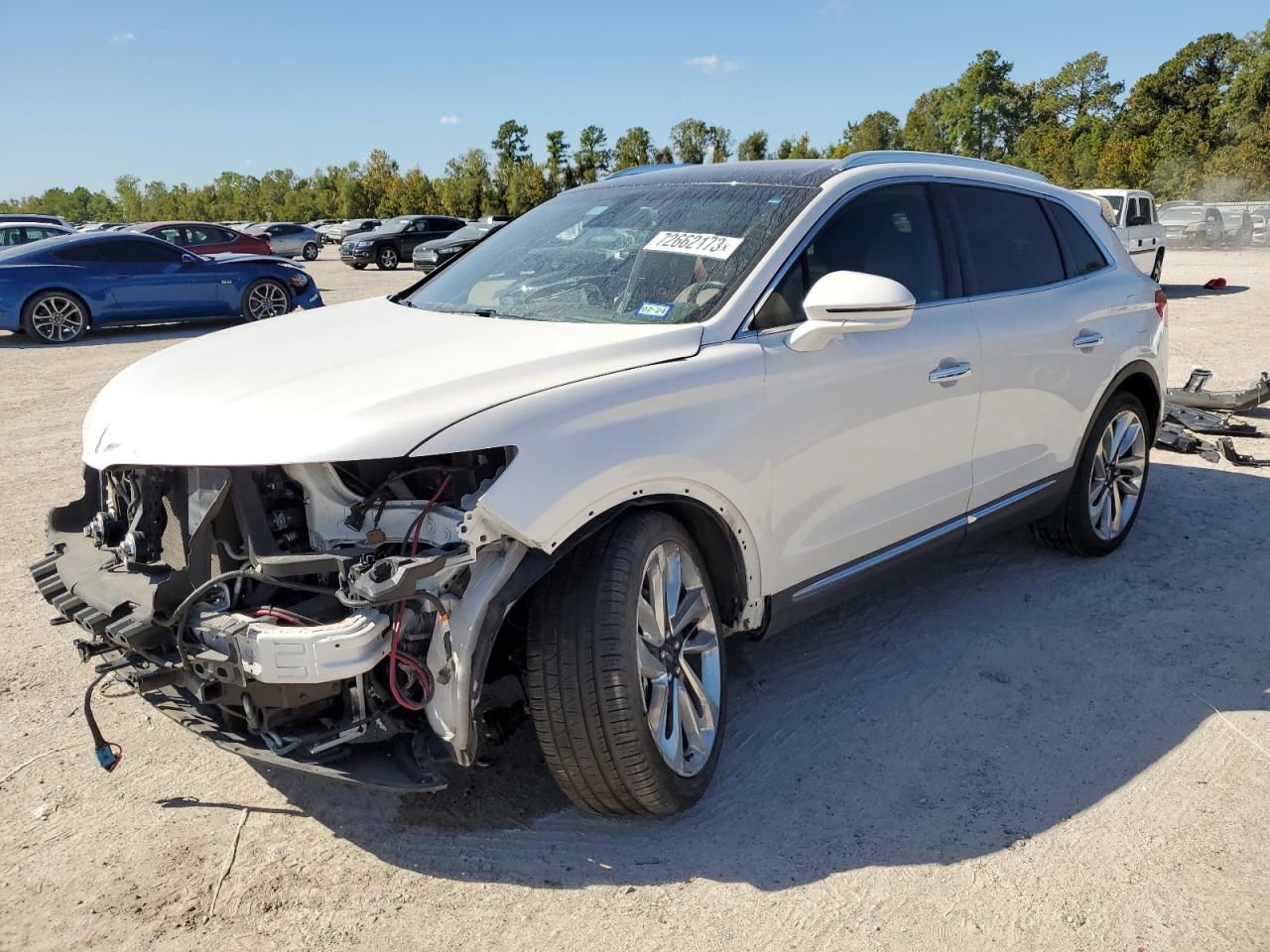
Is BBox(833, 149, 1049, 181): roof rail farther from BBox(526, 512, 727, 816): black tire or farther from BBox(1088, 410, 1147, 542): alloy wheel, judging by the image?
BBox(526, 512, 727, 816): black tire

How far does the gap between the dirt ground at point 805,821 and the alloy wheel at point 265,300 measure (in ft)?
37.1

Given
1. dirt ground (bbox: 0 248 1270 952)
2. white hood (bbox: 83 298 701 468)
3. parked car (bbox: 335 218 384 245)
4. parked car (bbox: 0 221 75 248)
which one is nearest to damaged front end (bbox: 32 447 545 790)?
white hood (bbox: 83 298 701 468)

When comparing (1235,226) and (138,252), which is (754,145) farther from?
(138,252)

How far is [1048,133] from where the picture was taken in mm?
54594

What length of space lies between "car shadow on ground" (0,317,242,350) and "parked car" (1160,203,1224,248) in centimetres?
2738

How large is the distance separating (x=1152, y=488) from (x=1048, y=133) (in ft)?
181

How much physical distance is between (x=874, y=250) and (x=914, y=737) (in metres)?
1.76

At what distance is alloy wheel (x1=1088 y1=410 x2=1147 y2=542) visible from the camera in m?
5.03

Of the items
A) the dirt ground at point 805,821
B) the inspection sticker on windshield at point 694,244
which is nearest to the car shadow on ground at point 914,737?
the dirt ground at point 805,821

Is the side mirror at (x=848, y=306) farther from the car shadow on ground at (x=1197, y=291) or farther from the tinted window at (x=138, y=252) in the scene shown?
the car shadow on ground at (x=1197, y=291)

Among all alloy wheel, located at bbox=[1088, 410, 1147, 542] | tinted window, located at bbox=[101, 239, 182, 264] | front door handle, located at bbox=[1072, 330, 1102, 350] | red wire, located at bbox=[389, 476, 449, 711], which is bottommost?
alloy wheel, located at bbox=[1088, 410, 1147, 542]

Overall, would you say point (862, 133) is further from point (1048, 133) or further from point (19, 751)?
point (19, 751)

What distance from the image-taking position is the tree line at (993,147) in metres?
46.2

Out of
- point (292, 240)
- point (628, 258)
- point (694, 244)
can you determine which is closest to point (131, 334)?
point (628, 258)
